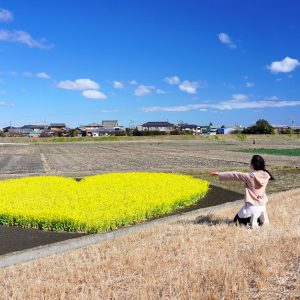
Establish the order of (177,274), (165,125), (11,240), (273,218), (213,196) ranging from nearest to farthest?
(177,274) < (11,240) < (273,218) < (213,196) < (165,125)

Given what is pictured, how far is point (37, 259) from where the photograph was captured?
207 inches

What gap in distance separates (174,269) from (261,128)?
8327 centimetres

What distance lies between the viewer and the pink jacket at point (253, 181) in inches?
243

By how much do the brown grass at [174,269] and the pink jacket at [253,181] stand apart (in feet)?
1.69

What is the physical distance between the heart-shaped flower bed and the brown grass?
912 millimetres

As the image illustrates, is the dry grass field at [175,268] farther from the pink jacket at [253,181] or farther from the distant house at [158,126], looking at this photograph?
the distant house at [158,126]

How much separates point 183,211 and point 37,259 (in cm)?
376

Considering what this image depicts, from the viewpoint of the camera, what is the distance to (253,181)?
6223mm

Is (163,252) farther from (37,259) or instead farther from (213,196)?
(213,196)

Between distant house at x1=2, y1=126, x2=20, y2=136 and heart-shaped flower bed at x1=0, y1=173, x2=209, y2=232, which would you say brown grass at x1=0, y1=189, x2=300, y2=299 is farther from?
distant house at x1=2, y1=126, x2=20, y2=136

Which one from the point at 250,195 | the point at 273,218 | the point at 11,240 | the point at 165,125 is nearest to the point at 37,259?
the point at 11,240

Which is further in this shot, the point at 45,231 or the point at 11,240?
the point at 45,231

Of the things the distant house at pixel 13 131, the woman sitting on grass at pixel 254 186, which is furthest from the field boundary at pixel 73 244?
the distant house at pixel 13 131

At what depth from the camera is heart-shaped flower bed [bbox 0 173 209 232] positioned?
668 cm
